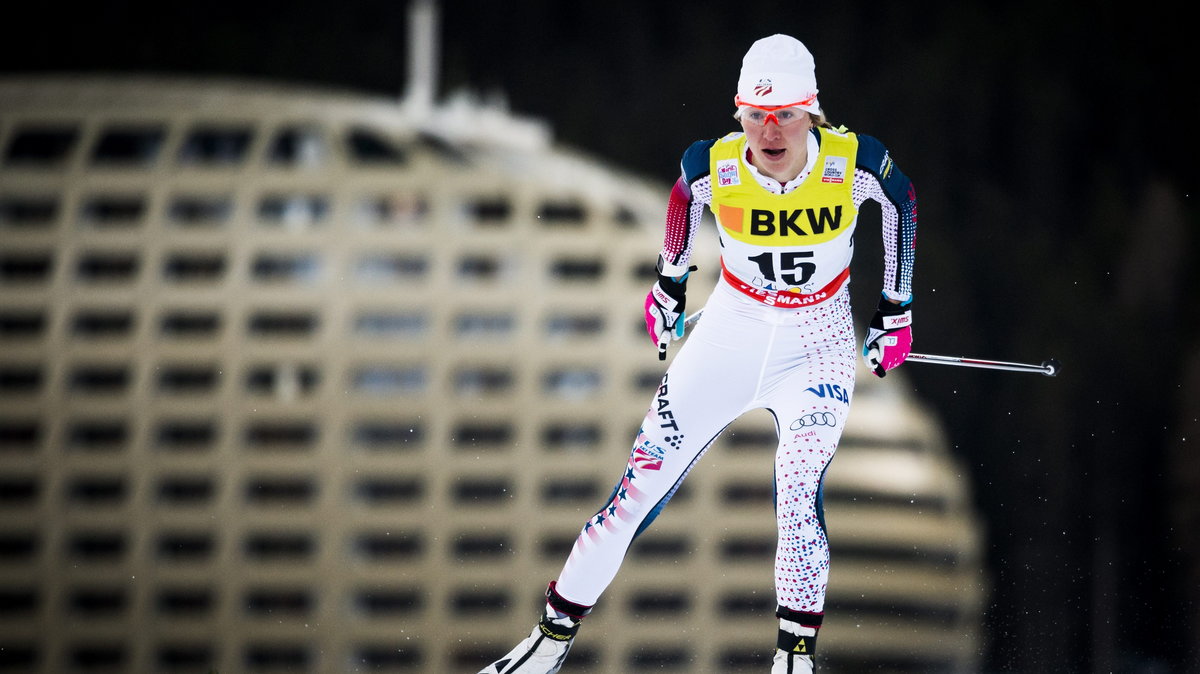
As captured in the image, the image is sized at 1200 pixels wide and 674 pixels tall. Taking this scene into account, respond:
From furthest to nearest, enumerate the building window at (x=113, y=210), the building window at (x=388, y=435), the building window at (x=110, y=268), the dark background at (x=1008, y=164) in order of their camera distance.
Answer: the building window at (x=110, y=268), the building window at (x=113, y=210), the building window at (x=388, y=435), the dark background at (x=1008, y=164)

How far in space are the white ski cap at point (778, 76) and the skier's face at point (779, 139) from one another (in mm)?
29

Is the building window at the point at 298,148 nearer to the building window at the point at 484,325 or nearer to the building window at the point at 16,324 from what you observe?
the building window at the point at 484,325

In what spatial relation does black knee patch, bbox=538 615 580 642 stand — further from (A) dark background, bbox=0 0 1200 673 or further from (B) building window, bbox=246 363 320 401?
(B) building window, bbox=246 363 320 401

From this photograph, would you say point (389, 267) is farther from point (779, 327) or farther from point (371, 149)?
point (779, 327)

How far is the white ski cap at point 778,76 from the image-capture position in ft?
9.62

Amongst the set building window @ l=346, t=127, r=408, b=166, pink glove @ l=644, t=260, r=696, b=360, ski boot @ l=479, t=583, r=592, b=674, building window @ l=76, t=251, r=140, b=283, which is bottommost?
ski boot @ l=479, t=583, r=592, b=674

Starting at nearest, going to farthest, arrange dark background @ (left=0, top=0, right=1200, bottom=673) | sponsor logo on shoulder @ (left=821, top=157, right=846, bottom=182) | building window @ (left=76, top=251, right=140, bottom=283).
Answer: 1. sponsor logo on shoulder @ (left=821, top=157, right=846, bottom=182)
2. dark background @ (left=0, top=0, right=1200, bottom=673)
3. building window @ (left=76, top=251, right=140, bottom=283)

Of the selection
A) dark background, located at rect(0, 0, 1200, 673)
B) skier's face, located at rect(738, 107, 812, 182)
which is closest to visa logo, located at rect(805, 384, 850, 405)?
skier's face, located at rect(738, 107, 812, 182)

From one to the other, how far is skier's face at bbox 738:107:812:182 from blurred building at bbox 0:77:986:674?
8.01ft

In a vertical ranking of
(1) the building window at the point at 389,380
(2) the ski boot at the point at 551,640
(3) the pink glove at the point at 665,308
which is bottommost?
(2) the ski boot at the point at 551,640

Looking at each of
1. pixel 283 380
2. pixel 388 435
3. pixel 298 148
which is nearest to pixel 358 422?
pixel 388 435

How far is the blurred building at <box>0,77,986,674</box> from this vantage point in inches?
212

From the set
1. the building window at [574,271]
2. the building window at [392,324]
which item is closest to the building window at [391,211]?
the building window at [392,324]

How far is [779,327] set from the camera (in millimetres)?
3143
